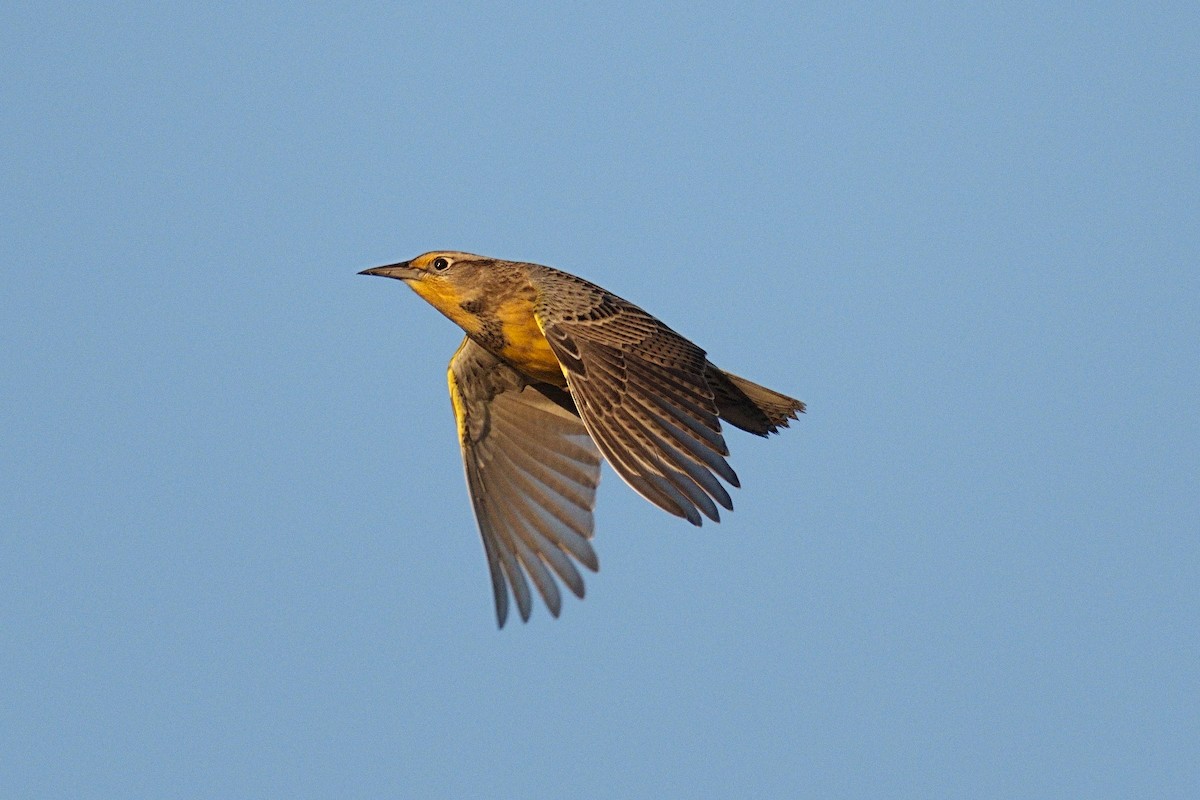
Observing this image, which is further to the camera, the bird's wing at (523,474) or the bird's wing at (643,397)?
the bird's wing at (523,474)

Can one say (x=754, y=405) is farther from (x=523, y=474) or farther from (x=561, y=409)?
(x=523, y=474)

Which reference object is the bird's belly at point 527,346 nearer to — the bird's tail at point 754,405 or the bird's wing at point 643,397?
the bird's wing at point 643,397

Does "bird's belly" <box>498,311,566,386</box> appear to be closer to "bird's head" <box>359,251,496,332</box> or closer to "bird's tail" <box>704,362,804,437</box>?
"bird's head" <box>359,251,496,332</box>

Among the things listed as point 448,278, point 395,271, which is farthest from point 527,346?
point 395,271

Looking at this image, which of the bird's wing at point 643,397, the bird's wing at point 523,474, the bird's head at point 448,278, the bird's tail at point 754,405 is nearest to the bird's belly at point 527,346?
the bird's wing at point 643,397

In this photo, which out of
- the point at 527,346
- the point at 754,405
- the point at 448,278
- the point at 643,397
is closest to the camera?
the point at 643,397

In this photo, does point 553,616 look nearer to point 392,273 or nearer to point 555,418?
point 555,418

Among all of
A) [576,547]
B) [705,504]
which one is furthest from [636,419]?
[576,547]
